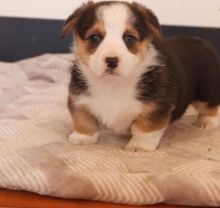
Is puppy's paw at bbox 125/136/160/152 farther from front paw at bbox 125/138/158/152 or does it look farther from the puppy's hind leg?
the puppy's hind leg

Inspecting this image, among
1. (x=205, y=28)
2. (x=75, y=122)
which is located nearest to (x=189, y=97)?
(x=75, y=122)

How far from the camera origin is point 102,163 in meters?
1.66

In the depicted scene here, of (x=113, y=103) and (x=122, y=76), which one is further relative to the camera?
(x=113, y=103)

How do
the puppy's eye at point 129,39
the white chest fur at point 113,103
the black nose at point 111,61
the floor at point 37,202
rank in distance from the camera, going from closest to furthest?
the floor at point 37,202 → the black nose at point 111,61 → the puppy's eye at point 129,39 → the white chest fur at point 113,103

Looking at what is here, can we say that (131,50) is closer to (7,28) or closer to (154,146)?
(154,146)

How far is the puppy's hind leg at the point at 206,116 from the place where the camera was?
2268mm

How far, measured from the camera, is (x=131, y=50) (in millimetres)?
1771

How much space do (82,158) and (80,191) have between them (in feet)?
0.83

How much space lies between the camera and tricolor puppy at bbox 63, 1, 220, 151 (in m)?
1.73

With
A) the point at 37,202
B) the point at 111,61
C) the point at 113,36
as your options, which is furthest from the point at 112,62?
the point at 37,202

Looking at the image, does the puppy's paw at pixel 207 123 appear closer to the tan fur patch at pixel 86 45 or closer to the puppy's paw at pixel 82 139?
the puppy's paw at pixel 82 139

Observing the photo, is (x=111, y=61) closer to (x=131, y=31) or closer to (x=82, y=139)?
(x=131, y=31)

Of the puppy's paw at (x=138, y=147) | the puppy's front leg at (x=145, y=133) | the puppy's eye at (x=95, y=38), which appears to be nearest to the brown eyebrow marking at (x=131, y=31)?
the puppy's eye at (x=95, y=38)

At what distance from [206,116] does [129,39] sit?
0.73 m
